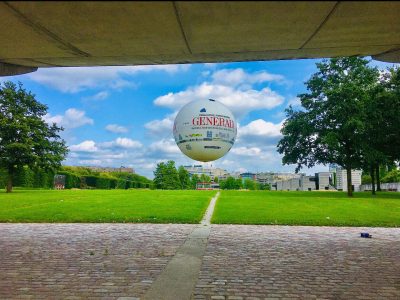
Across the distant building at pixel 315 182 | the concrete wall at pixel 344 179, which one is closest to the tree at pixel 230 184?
the distant building at pixel 315 182

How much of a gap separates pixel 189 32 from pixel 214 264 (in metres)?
4.68

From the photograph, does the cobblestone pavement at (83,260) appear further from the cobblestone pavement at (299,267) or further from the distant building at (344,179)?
the distant building at (344,179)

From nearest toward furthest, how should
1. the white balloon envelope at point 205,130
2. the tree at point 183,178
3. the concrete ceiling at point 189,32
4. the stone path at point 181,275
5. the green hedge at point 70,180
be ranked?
the concrete ceiling at point 189,32, the stone path at point 181,275, the white balloon envelope at point 205,130, the green hedge at point 70,180, the tree at point 183,178

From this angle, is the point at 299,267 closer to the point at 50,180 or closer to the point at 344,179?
the point at 50,180

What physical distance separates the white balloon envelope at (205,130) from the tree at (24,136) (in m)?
29.3

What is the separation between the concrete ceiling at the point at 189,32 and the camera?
4676mm

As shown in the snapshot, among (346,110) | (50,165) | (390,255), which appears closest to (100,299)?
(390,255)

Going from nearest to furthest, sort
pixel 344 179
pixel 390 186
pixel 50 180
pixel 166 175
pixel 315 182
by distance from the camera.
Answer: pixel 50 180, pixel 390 186, pixel 315 182, pixel 166 175, pixel 344 179

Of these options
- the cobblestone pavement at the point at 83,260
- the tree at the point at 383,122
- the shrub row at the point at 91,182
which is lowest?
the cobblestone pavement at the point at 83,260

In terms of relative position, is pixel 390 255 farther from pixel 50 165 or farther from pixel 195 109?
pixel 50 165

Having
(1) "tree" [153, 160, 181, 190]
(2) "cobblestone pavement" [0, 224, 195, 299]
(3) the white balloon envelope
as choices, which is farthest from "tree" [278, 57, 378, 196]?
(1) "tree" [153, 160, 181, 190]

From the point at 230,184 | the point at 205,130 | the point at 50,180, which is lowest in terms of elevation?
the point at 50,180

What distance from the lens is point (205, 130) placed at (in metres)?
13.6

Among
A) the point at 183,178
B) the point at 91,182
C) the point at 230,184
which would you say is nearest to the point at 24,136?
the point at 91,182
